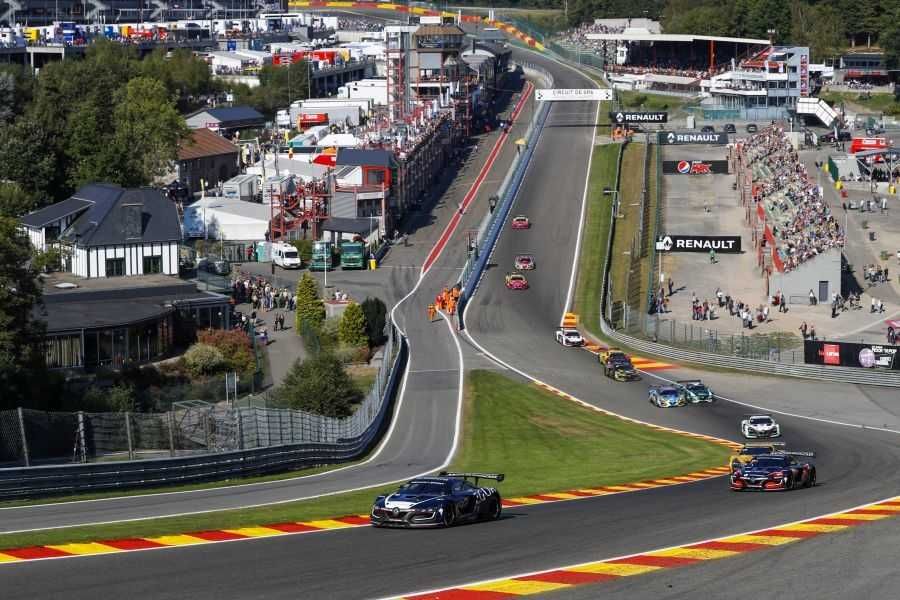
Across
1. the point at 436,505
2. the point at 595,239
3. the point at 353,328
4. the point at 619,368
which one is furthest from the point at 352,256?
the point at 436,505

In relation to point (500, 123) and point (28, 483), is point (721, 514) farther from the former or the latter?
point (500, 123)

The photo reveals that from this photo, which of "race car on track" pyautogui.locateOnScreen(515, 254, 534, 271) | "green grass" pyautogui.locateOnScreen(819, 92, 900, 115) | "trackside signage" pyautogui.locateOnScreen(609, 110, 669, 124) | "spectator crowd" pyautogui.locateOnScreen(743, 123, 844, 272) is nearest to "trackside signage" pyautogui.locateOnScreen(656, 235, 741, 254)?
"spectator crowd" pyautogui.locateOnScreen(743, 123, 844, 272)

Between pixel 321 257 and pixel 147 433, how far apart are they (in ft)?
188

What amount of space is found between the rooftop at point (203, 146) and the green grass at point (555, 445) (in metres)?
61.5

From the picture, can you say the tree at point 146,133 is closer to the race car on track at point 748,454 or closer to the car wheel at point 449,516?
the race car on track at point 748,454

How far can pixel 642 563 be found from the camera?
25562mm

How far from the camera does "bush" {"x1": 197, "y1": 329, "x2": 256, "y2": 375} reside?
7050cm

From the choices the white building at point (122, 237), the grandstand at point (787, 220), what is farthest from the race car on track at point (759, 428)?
the white building at point (122, 237)

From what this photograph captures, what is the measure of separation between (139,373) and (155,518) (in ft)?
116

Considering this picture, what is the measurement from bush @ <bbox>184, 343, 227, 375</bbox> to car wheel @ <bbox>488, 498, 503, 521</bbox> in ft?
128

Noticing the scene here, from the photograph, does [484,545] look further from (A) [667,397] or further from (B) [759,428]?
(A) [667,397]

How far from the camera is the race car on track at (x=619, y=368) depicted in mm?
68881

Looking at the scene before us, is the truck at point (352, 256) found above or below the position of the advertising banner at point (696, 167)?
Answer: below

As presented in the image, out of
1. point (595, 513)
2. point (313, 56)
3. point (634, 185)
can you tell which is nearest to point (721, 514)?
point (595, 513)
